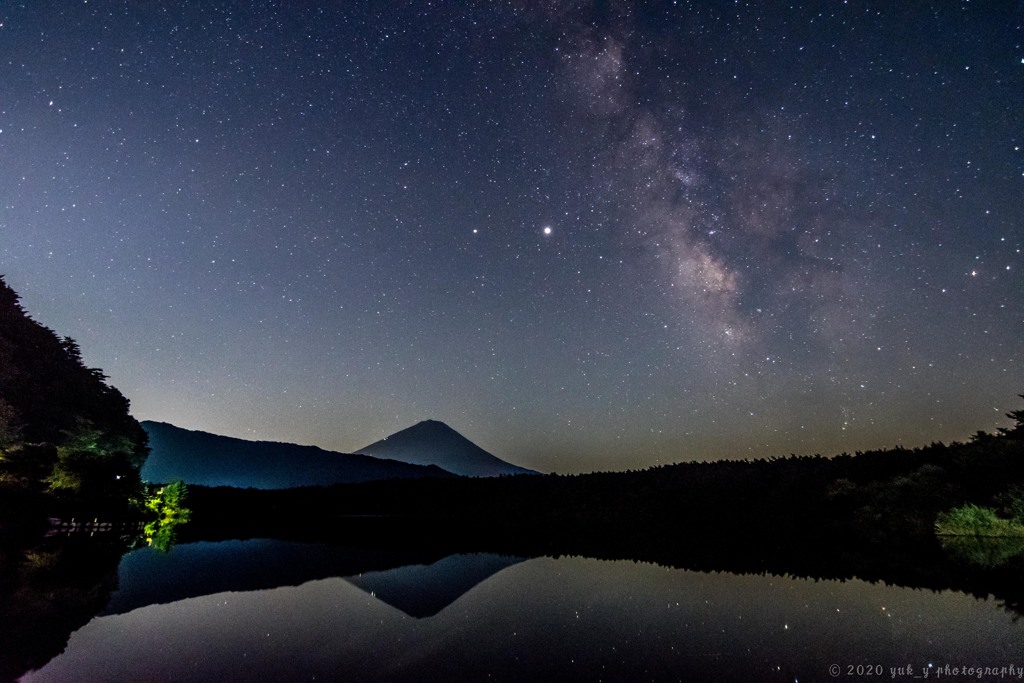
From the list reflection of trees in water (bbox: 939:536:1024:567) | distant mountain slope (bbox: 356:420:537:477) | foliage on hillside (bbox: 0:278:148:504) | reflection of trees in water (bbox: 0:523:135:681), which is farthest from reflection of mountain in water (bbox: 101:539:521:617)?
distant mountain slope (bbox: 356:420:537:477)

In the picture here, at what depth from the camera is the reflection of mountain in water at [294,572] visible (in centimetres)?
798

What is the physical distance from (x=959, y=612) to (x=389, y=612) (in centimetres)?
668

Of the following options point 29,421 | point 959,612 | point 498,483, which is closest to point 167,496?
point 29,421

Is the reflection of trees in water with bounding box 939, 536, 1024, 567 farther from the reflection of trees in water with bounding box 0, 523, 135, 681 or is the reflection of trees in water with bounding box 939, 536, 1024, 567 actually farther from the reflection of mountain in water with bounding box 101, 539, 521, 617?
the reflection of trees in water with bounding box 0, 523, 135, 681

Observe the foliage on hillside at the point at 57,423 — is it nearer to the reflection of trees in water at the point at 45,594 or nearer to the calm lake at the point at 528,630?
the reflection of trees in water at the point at 45,594

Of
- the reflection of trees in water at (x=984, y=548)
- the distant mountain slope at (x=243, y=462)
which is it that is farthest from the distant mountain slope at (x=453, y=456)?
the reflection of trees in water at (x=984, y=548)

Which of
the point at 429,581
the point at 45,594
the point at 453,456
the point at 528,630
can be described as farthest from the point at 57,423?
the point at 453,456

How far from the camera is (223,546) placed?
620 inches

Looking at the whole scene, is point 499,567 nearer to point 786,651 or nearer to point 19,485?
point 786,651

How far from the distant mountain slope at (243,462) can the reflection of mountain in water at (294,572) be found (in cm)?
11423

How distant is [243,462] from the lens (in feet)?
456

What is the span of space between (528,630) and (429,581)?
3.95m

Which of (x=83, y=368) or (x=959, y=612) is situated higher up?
(x=83, y=368)

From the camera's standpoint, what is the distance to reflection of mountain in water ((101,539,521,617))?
314 inches
